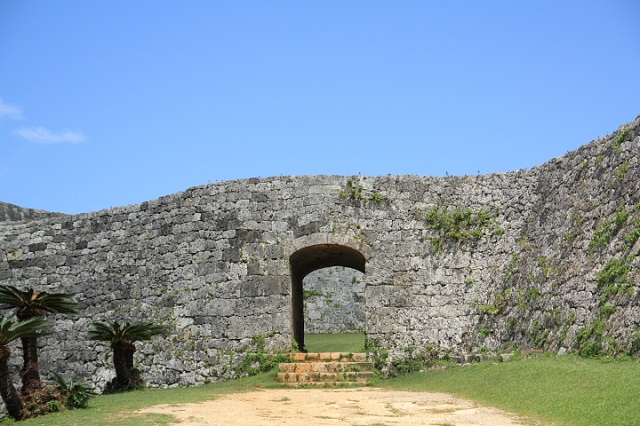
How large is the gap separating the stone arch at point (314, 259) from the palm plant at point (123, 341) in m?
3.38

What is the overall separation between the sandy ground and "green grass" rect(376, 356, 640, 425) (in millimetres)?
410

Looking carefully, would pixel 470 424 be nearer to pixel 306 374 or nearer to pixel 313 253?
pixel 306 374

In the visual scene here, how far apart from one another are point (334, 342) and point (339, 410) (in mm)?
10698

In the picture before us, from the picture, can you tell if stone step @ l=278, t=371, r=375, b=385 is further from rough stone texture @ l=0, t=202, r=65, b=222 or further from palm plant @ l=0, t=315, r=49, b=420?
rough stone texture @ l=0, t=202, r=65, b=222

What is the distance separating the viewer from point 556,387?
9219mm

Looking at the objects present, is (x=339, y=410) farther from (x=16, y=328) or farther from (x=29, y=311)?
(x=29, y=311)

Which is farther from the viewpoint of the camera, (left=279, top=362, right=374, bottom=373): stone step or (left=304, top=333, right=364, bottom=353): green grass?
(left=304, top=333, right=364, bottom=353): green grass

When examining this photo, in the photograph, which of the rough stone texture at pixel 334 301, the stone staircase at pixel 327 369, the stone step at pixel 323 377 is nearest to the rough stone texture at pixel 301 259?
the stone staircase at pixel 327 369

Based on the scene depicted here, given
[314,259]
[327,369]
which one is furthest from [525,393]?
[314,259]

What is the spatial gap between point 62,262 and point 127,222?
6.33ft

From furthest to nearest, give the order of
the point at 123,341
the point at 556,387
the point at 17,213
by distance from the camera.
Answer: the point at 17,213, the point at 123,341, the point at 556,387

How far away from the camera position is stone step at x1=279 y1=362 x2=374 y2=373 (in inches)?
537

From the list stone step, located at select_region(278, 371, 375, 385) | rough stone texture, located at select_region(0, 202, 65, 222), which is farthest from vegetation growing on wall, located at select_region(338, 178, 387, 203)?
rough stone texture, located at select_region(0, 202, 65, 222)

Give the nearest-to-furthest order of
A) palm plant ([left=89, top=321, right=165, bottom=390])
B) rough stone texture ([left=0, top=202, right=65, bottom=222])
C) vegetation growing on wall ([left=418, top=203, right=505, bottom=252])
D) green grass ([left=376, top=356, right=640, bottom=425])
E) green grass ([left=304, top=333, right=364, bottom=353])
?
green grass ([left=376, top=356, right=640, bottom=425]) < palm plant ([left=89, top=321, right=165, bottom=390]) < vegetation growing on wall ([left=418, top=203, right=505, bottom=252]) < rough stone texture ([left=0, top=202, right=65, bottom=222]) < green grass ([left=304, top=333, right=364, bottom=353])
